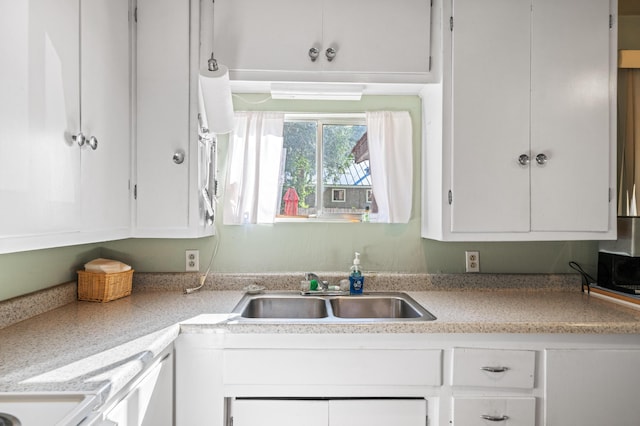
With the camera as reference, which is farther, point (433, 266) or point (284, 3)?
point (433, 266)

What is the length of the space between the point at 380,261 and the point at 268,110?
100 centimetres

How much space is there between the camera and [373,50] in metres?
1.79

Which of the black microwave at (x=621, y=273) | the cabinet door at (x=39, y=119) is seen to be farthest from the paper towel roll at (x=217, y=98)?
the black microwave at (x=621, y=273)

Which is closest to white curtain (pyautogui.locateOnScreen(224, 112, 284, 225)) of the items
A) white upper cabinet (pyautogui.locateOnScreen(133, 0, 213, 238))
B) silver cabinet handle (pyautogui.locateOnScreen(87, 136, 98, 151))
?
white upper cabinet (pyautogui.locateOnScreen(133, 0, 213, 238))

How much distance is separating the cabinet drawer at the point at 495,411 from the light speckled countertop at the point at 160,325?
27 centimetres

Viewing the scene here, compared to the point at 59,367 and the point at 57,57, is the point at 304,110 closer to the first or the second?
the point at 57,57

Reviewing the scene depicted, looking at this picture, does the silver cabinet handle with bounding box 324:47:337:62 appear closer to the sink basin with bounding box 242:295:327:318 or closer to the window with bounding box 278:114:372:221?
the window with bounding box 278:114:372:221

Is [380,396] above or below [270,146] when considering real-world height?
below

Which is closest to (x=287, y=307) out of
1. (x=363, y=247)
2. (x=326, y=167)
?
(x=363, y=247)

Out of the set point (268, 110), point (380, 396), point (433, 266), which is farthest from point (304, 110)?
point (380, 396)

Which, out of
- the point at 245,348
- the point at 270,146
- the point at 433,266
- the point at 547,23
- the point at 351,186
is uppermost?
the point at 547,23

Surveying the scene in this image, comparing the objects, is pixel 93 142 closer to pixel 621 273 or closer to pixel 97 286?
pixel 97 286

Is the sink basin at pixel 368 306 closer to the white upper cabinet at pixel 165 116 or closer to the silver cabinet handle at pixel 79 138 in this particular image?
the white upper cabinet at pixel 165 116

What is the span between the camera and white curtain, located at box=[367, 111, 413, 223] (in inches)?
82.3
